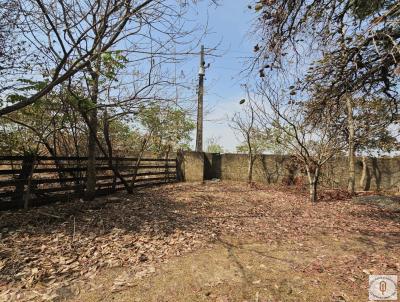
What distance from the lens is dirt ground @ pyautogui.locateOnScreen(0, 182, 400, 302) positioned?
2.94 meters

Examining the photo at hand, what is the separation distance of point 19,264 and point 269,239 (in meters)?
3.39

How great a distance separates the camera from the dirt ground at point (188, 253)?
2936mm

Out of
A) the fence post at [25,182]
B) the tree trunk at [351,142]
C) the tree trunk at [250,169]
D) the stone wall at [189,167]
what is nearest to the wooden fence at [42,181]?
the fence post at [25,182]

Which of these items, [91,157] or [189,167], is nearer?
[91,157]

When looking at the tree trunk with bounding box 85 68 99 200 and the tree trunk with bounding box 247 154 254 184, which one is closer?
the tree trunk with bounding box 85 68 99 200

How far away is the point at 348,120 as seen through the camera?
30.8 feet

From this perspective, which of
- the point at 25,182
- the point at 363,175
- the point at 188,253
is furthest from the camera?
the point at 363,175

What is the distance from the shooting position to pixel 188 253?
3.88 m

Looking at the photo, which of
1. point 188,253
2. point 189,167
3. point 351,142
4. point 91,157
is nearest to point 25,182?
point 91,157

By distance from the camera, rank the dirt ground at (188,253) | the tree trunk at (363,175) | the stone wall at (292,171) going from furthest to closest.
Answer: the tree trunk at (363,175)
the stone wall at (292,171)
the dirt ground at (188,253)

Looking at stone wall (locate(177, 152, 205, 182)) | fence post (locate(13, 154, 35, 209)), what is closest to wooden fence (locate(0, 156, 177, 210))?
fence post (locate(13, 154, 35, 209))

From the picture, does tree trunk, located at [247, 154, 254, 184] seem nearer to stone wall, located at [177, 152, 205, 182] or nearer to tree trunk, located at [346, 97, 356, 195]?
stone wall, located at [177, 152, 205, 182]

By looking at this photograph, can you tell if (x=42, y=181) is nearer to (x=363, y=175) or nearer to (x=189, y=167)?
(x=189, y=167)

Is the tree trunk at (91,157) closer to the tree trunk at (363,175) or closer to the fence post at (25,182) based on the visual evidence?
the fence post at (25,182)
